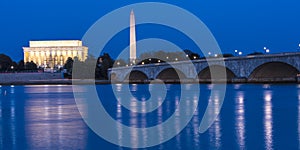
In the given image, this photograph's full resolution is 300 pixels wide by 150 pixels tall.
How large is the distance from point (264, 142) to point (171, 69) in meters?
94.4

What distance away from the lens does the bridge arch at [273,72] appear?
84.9m

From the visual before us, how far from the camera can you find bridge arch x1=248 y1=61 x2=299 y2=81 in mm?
84938

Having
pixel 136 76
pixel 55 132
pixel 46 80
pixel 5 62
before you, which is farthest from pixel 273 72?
pixel 5 62

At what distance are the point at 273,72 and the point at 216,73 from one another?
14.2 m

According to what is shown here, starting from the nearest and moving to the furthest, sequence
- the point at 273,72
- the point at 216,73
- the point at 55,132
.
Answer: the point at 55,132 → the point at 273,72 → the point at 216,73

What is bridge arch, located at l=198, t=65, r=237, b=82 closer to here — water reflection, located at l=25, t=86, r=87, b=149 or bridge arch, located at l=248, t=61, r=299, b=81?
bridge arch, located at l=248, t=61, r=299, b=81

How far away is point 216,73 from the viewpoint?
4067 inches

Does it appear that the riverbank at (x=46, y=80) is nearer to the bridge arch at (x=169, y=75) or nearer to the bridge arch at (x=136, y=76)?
the bridge arch at (x=169, y=75)

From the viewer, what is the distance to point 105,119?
26.2m

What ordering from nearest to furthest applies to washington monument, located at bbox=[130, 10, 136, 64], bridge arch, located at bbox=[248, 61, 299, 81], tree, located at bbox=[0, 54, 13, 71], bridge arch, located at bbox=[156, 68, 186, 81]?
bridge arch, located at bbox=[248, 61, 299, 81] < bridge arch, located at bbox=[156, 68, 186, 81] < washington monument, located at bbox=[130, 10, 136, 64] < tree, located at bbox=[0, 54, 13, 71]

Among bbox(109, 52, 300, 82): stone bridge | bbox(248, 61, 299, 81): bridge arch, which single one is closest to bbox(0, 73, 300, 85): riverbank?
bbox(109, 52, 300, 82): stone bridge

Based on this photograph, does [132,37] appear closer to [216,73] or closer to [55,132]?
[216,73]

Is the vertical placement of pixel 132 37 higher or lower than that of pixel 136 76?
higher

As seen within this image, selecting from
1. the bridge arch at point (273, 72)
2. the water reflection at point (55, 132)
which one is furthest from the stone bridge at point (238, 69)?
the water reflection at point (55, 132)
